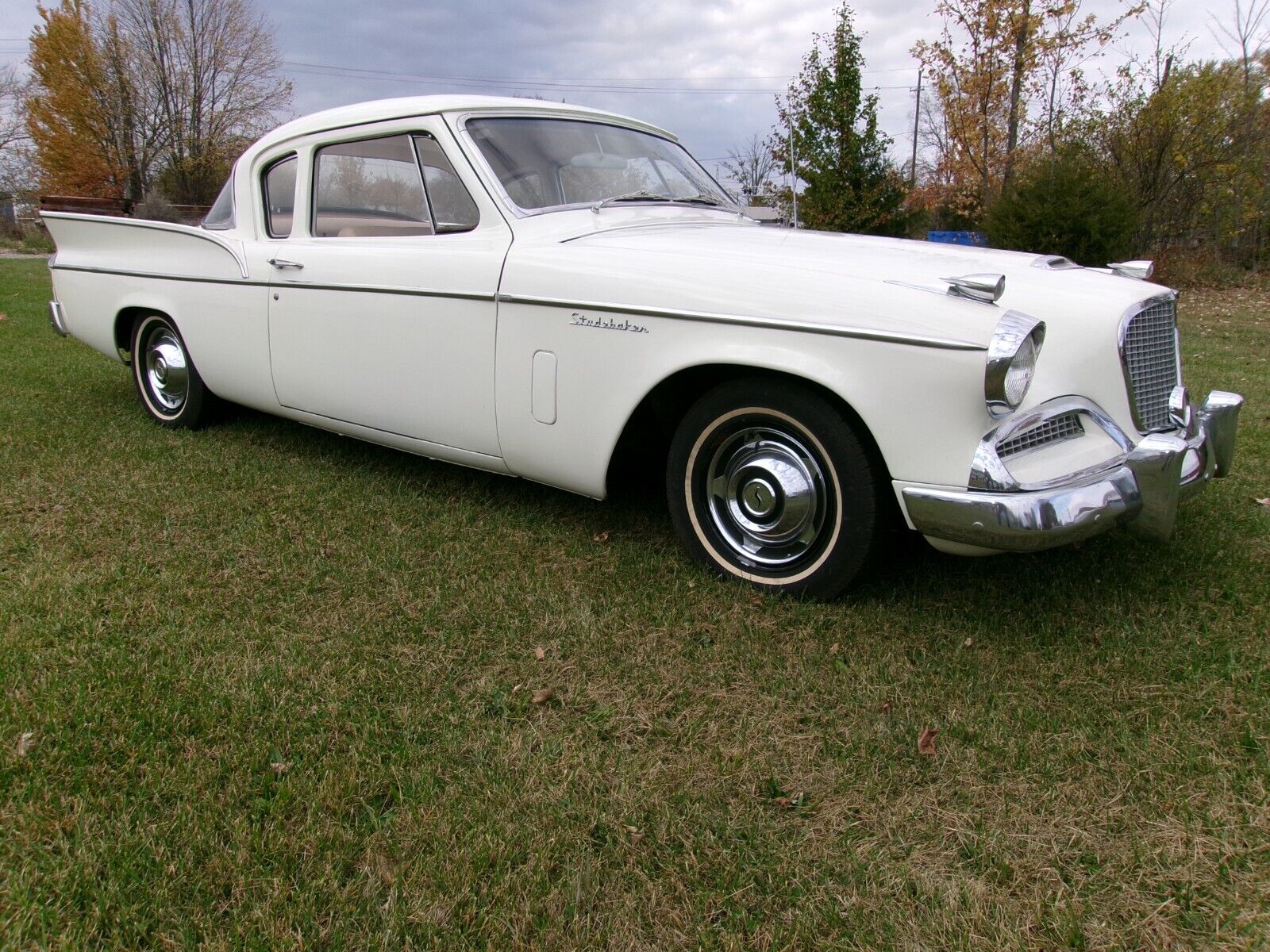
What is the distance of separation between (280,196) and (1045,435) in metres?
3.46

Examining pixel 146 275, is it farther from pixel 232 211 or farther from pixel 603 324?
pixel 603 324

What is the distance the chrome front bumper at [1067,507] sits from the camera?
7.54 feet

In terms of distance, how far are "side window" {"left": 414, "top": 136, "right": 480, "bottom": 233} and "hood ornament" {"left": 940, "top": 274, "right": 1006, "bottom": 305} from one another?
1.76 m

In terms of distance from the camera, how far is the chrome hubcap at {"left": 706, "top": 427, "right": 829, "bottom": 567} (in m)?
2.72

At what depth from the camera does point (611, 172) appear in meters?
3.67


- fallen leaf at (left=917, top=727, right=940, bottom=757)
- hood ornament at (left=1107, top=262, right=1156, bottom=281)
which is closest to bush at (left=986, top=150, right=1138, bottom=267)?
hood ornament at (left=1107, top=262, right=1156, bottom=281)

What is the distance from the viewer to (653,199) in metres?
3.70

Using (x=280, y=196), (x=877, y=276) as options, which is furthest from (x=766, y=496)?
(x=280, y=196)

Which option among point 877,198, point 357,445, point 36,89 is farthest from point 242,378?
point 36,89

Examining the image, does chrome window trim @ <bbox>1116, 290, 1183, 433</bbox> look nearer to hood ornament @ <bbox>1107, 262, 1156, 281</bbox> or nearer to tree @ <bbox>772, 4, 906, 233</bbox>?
hood ornament @ <bbox>1107, 262, 1156, 281</bbox>

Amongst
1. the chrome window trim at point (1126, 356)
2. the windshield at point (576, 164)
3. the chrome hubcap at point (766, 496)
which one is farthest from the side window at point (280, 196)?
the chrome window trim at point (1126, 356)

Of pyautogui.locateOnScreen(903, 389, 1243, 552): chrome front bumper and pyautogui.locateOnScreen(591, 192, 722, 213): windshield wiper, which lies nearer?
pyautogui.locateOnScreen(903, 389, 1243, 552): chrome front bumper

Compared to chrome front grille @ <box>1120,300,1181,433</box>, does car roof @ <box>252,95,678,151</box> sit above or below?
above

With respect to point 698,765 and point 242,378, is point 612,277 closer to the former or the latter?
point 698,765
